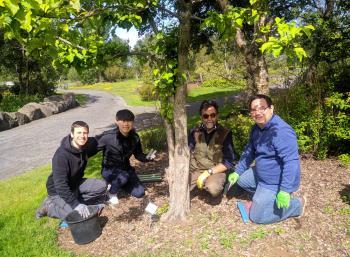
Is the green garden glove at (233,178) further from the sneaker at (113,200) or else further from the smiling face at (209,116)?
the sneaker at (113,200)

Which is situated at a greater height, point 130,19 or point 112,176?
point 130,19

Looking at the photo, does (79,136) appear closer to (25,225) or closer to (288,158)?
(25,225)

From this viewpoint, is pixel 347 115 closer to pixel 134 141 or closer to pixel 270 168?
pixel 270 168

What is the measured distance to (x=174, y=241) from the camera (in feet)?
12.6

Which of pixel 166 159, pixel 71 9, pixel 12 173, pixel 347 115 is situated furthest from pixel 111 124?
pixel 71 9

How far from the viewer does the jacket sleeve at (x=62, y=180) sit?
4266 millimetres

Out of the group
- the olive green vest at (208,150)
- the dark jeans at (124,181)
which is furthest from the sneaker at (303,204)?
the dark jeans at (124,181)

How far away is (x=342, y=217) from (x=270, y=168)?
39.8 inches

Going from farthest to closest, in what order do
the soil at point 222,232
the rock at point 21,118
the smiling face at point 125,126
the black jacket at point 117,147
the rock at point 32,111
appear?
the rock at point 32,111 < the rock at point 21,118 < the black jacket at point 117,147 < the smiling face at point 125,126 < the soil at point 222,232

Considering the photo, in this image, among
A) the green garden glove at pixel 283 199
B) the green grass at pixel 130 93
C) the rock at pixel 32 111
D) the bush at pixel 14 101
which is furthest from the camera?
the green grass at pixel 130 93

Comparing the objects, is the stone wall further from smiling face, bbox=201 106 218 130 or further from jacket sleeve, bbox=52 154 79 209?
smiling face, bbox=201 106 218 130

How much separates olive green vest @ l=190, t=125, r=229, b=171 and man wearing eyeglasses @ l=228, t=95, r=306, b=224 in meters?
0.50

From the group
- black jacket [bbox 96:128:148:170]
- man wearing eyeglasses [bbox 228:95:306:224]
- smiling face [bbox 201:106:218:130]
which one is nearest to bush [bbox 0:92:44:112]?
black jacket [bbox 96:128:148:170]

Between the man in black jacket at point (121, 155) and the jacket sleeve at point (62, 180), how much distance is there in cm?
82
